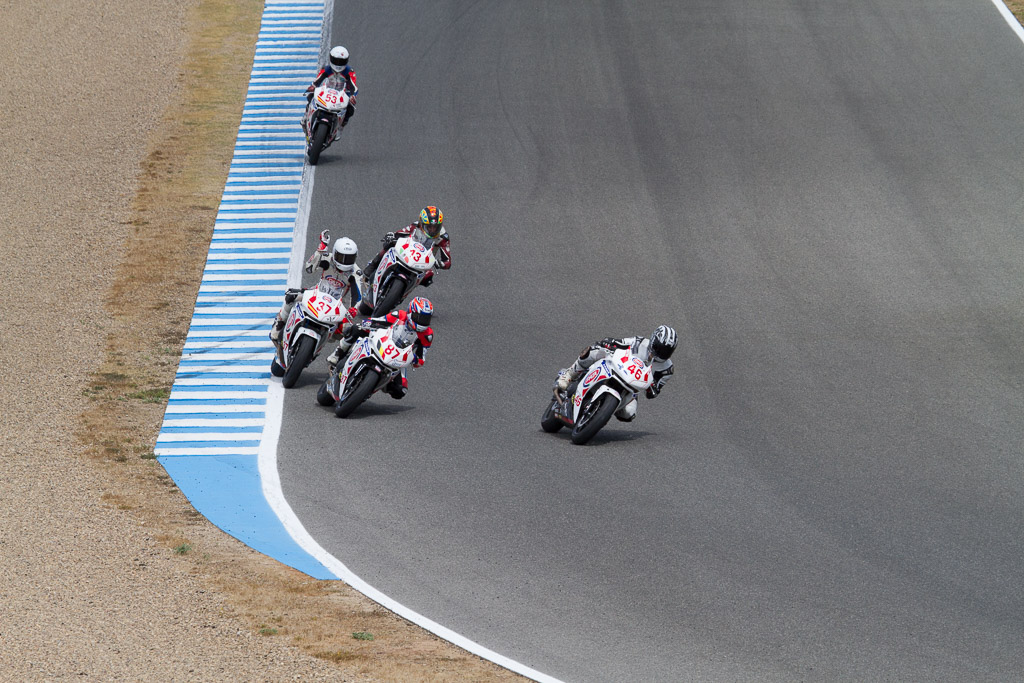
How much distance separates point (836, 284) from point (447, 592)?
36.7ft

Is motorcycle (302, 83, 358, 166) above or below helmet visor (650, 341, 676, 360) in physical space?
below

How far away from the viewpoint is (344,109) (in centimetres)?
2320

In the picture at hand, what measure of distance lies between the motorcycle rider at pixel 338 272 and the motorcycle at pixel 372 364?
0.90 metres

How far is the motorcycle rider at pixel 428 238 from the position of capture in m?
18.5

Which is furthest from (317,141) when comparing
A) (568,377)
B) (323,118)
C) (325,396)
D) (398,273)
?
(568,377)

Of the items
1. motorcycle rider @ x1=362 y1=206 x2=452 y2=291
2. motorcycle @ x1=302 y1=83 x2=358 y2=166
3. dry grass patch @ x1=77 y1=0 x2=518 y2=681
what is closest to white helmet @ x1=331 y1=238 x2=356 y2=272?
motorcycle rider @ x1=362 y1=206 x2=452 y2=291

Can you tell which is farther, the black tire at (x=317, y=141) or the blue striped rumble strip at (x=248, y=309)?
the black tire at (x=317, y=141)

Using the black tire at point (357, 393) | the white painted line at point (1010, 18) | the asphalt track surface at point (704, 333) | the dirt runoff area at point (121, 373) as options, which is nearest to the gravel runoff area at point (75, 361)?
the dirt runoff area at point (121, 373)

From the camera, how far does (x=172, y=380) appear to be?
16.6m

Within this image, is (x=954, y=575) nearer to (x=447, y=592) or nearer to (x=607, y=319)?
(x=447, y=592)

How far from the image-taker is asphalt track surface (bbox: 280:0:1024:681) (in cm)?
1125

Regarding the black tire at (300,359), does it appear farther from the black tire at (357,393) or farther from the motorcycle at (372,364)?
the black tire at (357,393)

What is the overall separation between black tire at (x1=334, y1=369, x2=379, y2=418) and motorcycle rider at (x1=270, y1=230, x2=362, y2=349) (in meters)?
0.95

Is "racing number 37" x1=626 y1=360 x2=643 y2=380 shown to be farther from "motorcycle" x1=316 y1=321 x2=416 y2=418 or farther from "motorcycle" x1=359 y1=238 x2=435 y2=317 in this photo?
"motorcycle" x1=359 y1=238 x2=435 y2=317
